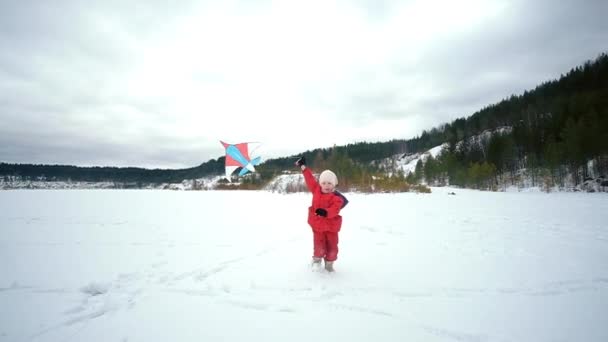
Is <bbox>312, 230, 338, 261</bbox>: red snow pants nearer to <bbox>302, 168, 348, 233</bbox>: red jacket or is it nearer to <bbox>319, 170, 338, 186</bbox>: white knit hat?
<bbox>302, 168, 348, 233</bbox>: red jacket

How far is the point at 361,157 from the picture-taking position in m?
102

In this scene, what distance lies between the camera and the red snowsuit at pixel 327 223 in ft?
10.5

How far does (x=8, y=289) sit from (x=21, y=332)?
1383 millimetres

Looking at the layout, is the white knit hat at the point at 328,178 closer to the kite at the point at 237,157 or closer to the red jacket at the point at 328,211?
the red jacket at the point at 328,211

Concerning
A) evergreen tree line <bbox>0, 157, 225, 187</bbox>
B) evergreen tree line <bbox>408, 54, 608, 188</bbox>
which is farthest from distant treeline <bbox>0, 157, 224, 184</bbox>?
evergreen tree line <bbox>408, 54, 608, 188</bbox>

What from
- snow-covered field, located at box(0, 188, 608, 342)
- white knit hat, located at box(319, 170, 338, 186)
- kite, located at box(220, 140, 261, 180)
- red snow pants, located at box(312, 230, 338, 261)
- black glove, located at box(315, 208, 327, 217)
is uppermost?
kite, located at box(220, 140, 261, 180)

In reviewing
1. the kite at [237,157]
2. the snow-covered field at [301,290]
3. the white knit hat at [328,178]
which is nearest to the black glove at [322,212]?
the white knit hat at [328,178]

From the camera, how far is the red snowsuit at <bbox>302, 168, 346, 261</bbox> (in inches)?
126

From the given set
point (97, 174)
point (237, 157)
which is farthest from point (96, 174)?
point (237, 157)

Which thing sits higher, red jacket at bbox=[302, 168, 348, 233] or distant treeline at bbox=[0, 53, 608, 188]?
distant treeline at bbox=[0, 53, 608, 188]

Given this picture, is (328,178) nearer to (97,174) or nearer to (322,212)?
(322,212)

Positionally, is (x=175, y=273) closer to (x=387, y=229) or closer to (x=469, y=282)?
→ (x=469, y=282)

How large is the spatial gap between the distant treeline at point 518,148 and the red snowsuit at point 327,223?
2.54ft

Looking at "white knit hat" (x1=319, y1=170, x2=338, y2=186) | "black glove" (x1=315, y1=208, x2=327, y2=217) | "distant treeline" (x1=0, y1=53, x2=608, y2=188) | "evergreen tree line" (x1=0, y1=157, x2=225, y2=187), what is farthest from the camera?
"evergreen tree line" (x1=0, y1=157, x2=225, y2=187)
